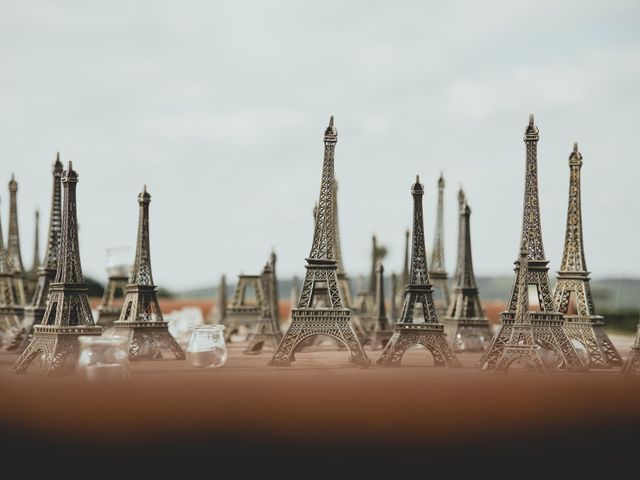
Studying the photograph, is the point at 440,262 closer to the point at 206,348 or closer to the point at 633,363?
the point at 633,363

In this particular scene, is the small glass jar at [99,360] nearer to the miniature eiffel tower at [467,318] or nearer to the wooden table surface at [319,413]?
the wooden table surface at [319,413]

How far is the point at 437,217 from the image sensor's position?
43.4 meters

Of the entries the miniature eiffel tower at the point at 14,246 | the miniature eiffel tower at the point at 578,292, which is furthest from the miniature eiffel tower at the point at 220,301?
the miniature eiffel tower at the point at 578,292

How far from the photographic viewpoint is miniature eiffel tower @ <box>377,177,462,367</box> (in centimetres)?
2738

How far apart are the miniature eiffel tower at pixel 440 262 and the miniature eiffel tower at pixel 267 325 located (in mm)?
8781

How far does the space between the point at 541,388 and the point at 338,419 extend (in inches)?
237

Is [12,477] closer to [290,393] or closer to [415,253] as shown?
[290,393]

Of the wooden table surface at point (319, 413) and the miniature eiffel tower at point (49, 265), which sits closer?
the wooden table surface at point (319, 413)

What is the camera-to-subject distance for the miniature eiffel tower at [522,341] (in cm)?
2343

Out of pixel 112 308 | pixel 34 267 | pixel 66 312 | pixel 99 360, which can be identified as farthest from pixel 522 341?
pixel 34 267

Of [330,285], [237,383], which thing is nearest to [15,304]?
[330,285]

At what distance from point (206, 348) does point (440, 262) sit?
20062 mm

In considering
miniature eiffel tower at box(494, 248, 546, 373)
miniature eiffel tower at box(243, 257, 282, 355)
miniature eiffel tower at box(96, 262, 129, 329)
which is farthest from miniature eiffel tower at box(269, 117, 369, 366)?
miniature eiffel tower at box(96, 262, 129, 329)

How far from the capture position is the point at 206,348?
970 inches
